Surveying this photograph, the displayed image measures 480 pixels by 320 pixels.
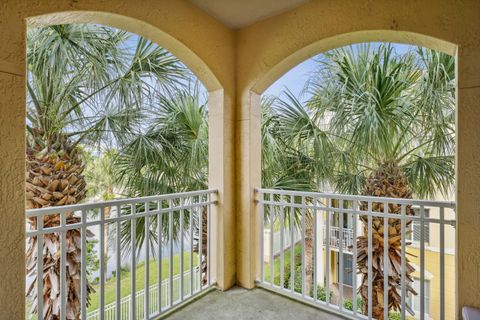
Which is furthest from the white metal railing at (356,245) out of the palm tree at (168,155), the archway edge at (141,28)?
the archway edge at (141,28)

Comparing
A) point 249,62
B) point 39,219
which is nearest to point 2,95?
point 39,219

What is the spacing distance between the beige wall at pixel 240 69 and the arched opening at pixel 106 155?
0.08 meters

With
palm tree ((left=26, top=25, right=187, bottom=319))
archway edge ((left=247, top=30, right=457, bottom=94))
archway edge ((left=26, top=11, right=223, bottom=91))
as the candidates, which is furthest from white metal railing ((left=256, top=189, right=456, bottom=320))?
palm tree ((left=26, top=25, right=187, bottom=319))

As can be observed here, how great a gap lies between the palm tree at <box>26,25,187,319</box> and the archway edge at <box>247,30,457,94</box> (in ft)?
4.20

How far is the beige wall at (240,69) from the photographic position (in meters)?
1.38

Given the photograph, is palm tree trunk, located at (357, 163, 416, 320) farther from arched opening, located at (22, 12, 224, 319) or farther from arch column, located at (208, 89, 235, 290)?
arched opening, located at (22, 12, 224, 319)

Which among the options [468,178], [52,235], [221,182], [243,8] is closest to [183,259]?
[221,182]

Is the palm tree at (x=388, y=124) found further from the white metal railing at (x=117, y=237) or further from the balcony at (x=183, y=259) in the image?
the white metal railing at (x=117, y=237)

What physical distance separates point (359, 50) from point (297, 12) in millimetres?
→ 780

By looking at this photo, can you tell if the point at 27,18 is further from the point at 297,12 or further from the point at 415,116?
the point at 415,116

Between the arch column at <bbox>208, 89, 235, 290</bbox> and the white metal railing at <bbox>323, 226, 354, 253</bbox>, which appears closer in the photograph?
the white metal railing at <bbox>323, 226, 354, 253</bbox>

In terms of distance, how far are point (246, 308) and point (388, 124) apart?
2232 mm

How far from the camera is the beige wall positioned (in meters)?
1.38

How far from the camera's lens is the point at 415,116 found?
8.72 ft
